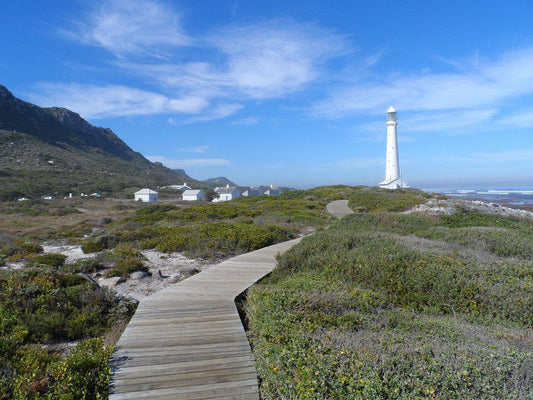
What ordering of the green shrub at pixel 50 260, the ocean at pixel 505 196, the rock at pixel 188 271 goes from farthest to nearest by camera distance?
the ocean at pixel 505 196, the green shrub at pixel 50 260, the rock at pixel 188 271

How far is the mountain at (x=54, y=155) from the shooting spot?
55.0 metres

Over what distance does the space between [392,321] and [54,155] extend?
3802 inches

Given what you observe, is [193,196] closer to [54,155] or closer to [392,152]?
[392,152]

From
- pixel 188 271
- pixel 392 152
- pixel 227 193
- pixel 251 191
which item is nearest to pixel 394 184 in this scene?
pixel 392 152

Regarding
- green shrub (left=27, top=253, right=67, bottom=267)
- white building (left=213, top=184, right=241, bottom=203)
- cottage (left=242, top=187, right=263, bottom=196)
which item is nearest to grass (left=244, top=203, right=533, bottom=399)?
green shrub (left=27, top=253, right=67, bottom=267)

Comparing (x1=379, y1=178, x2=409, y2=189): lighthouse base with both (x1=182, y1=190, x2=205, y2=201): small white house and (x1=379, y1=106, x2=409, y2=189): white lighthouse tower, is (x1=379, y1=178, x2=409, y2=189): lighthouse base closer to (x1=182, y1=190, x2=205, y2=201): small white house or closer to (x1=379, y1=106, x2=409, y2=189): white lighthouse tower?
(x1=379, y1=106, x2=409, y2=189): white lighthouse tower

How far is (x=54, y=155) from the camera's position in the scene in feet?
267

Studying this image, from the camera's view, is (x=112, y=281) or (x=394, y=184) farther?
(x=394, y=184)

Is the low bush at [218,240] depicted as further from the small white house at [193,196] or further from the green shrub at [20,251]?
the small white house at [193,196]

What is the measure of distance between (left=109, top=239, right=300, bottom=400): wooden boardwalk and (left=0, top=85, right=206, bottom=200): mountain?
158 ft

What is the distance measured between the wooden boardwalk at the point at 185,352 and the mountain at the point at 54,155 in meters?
48.1

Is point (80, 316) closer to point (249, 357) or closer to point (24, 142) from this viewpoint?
point (249, 357)

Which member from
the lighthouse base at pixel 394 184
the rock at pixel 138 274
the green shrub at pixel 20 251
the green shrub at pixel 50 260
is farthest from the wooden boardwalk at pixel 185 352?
the lighthouse base at pixel 394 184

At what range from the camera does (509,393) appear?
107 inches
